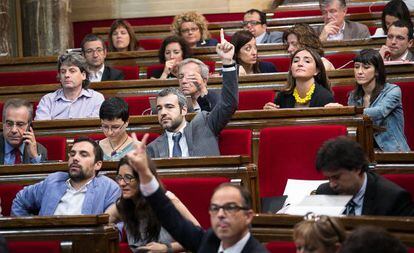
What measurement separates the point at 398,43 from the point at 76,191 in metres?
1.66

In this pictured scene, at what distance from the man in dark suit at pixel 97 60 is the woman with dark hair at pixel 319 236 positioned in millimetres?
2717

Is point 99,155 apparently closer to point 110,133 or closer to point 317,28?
point 110,133

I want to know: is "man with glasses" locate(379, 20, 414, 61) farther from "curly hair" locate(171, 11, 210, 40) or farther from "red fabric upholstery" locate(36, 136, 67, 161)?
"red fabric upholstery" locate(36, 136, 67, 161)

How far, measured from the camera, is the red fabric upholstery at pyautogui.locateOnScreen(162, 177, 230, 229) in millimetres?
3035

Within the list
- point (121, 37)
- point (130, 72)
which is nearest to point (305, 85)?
point (130, 72)

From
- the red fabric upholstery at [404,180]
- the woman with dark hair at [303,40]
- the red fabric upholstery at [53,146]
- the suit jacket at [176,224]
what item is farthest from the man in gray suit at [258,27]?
the suit jacket at [176,224]

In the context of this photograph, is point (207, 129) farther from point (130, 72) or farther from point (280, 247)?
point (130, 72)

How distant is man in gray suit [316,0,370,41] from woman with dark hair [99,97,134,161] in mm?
1711

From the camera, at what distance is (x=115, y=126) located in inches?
140

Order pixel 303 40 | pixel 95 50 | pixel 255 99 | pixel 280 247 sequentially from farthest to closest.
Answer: pixel 95 50, pixel 303 40, pixel 255 99, pixel 280 247

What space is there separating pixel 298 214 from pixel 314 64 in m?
1.24

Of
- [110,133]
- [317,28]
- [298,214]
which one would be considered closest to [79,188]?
[110,133]

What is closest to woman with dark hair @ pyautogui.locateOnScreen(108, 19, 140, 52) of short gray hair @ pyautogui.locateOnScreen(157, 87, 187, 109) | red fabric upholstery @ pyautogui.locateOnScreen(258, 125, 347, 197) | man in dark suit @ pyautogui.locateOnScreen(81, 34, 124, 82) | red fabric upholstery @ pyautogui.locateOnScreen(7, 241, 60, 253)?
man in dark suit @ pyautogui.locateOnScreen(81, 34, 124, 82)

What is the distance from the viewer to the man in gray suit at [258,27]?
17.2 ft
